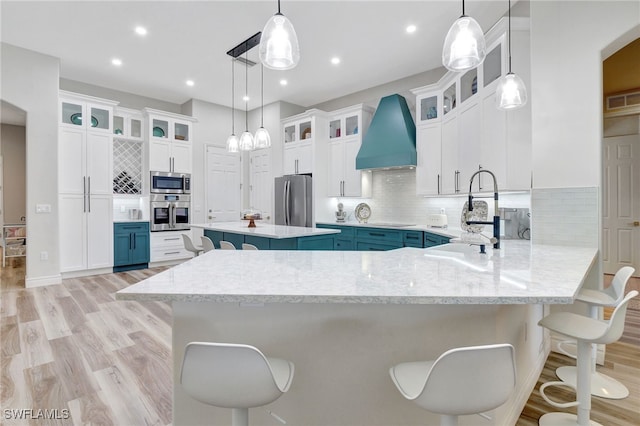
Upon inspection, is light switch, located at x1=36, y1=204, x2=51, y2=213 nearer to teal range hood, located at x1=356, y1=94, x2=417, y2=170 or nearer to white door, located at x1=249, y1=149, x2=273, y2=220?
white door, located at x1=249, y1=149, x2=273, y2=220

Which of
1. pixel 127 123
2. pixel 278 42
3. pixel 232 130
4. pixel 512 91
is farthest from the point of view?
pixel 232 130

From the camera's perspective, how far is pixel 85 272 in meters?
5.39

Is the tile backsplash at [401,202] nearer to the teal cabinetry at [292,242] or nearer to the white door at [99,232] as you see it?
the teal cabinetry at [292,242]

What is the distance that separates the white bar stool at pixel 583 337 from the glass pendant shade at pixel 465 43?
1460 mm

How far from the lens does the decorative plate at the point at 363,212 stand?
582 cm

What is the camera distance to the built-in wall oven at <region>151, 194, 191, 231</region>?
19.9ft

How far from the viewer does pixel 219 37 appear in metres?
4.18

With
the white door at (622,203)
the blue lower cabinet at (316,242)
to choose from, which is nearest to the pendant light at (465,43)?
Result: the blue lower cabinet at (316,242)

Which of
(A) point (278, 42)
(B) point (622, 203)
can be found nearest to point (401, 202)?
(B) point (622, 203)

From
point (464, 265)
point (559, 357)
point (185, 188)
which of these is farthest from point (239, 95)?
point (559, 357)

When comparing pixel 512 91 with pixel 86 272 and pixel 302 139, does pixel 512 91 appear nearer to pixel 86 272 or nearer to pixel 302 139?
pixel 302 139

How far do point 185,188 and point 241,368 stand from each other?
6059mm

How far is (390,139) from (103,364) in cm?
442

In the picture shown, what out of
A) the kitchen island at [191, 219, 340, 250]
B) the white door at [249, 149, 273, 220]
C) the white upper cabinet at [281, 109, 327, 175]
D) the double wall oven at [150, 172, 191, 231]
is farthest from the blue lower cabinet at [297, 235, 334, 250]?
the double wall oven at [150, 172, 191, 231]
